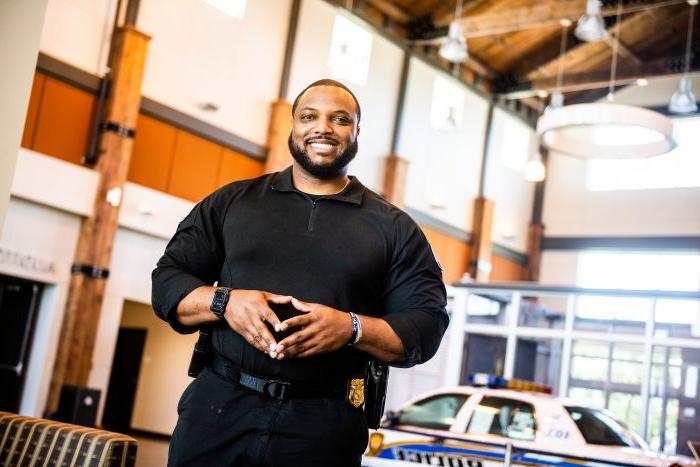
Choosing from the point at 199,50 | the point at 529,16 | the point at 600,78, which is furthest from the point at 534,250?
the point at 199,50

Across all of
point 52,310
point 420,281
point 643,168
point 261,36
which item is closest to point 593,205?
point 643,168

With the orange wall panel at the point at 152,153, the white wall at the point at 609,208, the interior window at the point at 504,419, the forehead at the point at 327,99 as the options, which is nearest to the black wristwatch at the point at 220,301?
the forehead at the point at 327,99

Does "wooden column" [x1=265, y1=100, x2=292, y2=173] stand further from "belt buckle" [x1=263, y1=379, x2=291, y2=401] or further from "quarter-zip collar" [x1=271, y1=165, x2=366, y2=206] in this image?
"belt buckle" [x1=263, y1=379, x2=291, y2=401]

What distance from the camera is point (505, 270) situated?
76.7 feet

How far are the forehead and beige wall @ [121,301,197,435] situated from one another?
15182 millimetres

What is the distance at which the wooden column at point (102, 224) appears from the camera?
13516 millimetres

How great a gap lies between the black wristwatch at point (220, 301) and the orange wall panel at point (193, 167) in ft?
43.7

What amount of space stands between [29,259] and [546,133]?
24.9 feet

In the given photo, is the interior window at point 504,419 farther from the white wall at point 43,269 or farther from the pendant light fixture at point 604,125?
the white wall at point 43,269

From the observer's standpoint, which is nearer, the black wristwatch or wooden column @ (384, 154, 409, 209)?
the black wristwatch

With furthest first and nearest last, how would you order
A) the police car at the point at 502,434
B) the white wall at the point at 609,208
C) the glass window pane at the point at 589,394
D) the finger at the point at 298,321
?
the white wall at the point at 609,208 → the glass window pane at the point at 589,394 → the police car at the point at 502,434 → the finger at the point at 298,321

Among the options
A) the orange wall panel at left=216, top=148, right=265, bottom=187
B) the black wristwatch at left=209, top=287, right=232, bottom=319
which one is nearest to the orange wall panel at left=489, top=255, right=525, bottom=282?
the orange wall panel at left=216, top=148, right=265, bottom=187

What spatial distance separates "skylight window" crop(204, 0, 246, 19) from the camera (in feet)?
52.6

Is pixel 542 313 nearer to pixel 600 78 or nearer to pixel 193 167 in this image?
pixel 193 167
